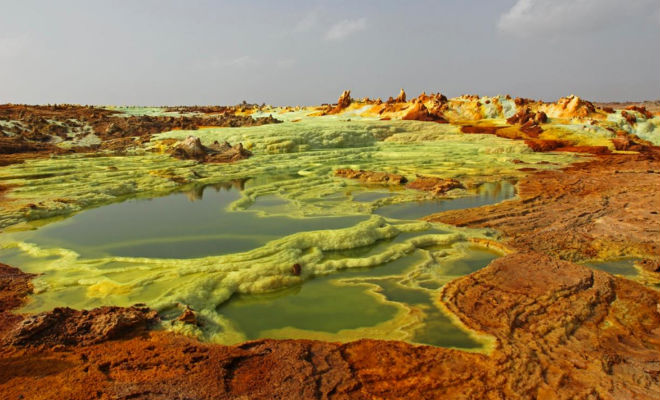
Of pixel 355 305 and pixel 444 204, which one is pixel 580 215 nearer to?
pixel 444 204

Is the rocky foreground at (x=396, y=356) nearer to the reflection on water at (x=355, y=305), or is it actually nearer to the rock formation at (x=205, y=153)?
the reflection on water at (x=355, y=305)

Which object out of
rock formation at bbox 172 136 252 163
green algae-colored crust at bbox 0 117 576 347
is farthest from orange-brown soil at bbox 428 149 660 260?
rock formation at bbox 172 136 252 163

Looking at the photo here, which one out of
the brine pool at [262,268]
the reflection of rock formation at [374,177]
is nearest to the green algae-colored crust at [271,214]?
the brine pool at [262,268]

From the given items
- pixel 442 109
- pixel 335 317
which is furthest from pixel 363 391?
pixel 442 109

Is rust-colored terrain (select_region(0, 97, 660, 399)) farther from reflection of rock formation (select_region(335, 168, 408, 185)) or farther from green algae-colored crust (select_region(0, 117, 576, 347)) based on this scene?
reflection of rock formation (select_region(335, 168, 408, 185))

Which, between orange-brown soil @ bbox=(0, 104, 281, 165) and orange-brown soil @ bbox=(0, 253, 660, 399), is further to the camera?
orange-brown soil @ bbox=(0, 104, 281, 165)

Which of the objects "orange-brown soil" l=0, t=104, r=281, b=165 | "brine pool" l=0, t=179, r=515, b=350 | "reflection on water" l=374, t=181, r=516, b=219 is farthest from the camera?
"orange-brown soil" l=0, t=104, r=281, b=165

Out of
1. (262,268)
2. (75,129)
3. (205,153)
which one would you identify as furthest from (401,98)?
(262,268)
